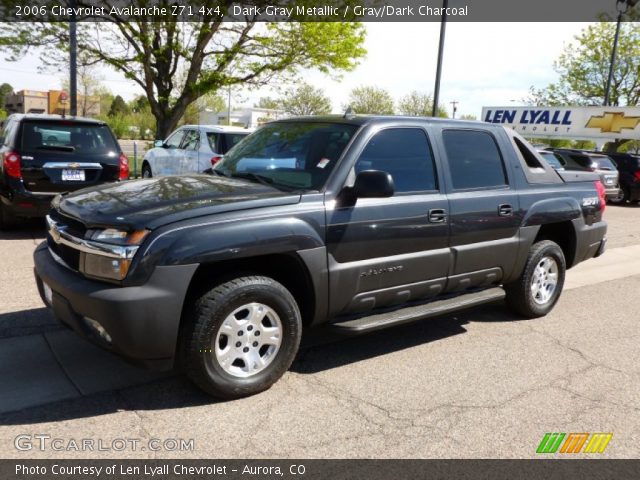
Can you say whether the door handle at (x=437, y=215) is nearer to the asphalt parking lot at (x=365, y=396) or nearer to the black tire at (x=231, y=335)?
the asphalt parking lot at (x=365, y=396)

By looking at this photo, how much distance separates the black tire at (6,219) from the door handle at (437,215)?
6.15m

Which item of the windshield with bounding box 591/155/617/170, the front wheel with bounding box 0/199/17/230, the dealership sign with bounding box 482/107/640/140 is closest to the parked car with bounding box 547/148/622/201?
the windshield with bounding box 591/155/617/170

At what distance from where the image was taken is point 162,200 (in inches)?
137

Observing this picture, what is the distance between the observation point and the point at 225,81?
53.5 feet

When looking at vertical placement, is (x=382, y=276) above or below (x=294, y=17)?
below

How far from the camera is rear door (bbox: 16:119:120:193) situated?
24.4ft

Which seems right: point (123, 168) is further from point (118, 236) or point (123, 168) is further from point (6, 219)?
point (118, 236)

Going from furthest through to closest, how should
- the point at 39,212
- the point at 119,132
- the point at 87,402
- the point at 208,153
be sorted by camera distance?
the point at 119,132 → the point at 208,153 → the point at 39,212 → the point at 87,402

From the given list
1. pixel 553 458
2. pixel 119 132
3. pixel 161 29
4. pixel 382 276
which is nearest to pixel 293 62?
pixel 161 29

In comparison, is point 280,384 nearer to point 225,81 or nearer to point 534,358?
point 534,358

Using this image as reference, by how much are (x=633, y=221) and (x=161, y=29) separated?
517 inches

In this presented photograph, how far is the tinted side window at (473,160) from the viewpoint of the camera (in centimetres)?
459

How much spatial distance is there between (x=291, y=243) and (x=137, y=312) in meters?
1.01
